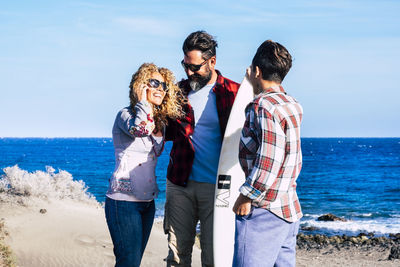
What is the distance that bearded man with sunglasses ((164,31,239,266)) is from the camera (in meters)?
3.74

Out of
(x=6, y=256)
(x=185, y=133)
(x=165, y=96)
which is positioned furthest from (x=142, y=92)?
(x=6, y=256)

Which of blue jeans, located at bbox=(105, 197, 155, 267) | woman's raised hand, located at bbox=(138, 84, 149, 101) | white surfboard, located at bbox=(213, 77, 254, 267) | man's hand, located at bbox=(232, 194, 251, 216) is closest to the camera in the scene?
man's hand, located at bbox=(232, 194, 251, 216)

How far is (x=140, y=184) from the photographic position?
3301 millimetres

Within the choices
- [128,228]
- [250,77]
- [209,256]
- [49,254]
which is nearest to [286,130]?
[250,77]

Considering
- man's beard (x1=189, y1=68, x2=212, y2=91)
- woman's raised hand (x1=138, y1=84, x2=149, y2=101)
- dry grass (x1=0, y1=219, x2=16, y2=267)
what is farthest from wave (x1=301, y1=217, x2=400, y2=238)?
woman's raised hand (x1=138, y1=84, x2=149, y2=101)

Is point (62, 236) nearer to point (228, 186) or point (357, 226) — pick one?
point (228, 186)

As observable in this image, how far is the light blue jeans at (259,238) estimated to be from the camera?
281 cm

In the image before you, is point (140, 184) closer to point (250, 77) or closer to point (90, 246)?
point (250, 77)

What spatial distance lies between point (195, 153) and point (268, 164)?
115 cm

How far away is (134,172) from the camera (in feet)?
10.8

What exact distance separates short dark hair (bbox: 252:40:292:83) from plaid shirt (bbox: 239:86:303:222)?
0.09 meters

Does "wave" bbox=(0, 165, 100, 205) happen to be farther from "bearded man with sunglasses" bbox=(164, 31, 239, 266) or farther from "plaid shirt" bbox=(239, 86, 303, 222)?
"plaid shirt" bbox=(239, 86, 303, 222)

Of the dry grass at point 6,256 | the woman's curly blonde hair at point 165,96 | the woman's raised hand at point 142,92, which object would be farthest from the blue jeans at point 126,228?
the dry grass at point 6,256

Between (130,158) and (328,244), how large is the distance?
10.1m
